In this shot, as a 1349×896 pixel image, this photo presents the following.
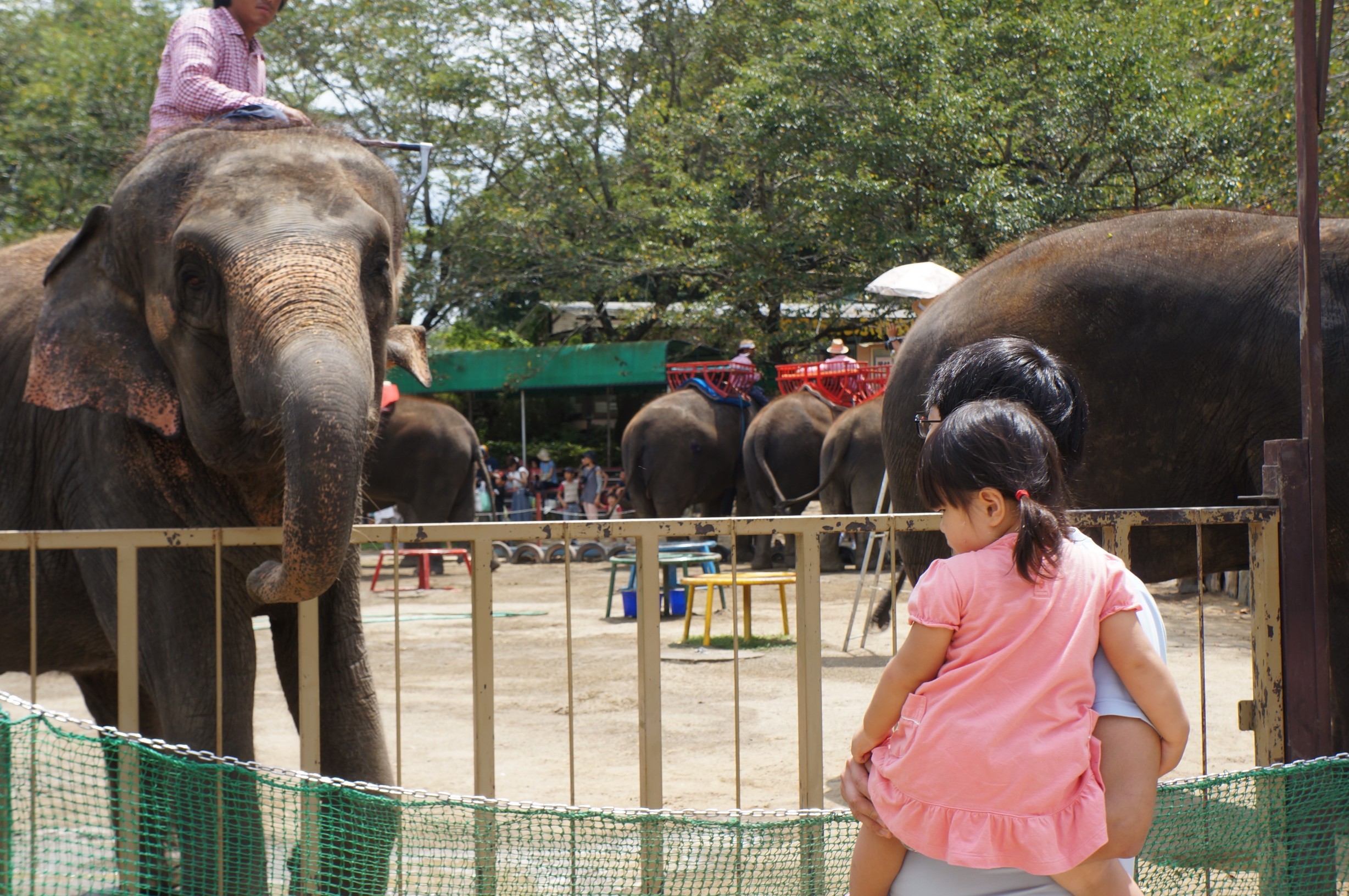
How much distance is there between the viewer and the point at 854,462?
13.9m

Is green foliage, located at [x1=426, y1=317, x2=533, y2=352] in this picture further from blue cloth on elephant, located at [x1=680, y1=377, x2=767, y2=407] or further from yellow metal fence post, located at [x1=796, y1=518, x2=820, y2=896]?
yellow metal fence post, located at [x1=796, y1=518, x2=820, y2=896]

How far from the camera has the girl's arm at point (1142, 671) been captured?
1794 millimetres

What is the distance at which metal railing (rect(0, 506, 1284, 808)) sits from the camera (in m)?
3.13

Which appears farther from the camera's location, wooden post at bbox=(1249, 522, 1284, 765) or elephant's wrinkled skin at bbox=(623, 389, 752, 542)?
elephant's wrinkled skin at bbox=(623, 389, 752, 542)

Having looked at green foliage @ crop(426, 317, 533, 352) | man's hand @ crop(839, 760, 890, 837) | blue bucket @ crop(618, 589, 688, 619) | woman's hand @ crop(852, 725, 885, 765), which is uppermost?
green foliage @ crop(426, 317, 533, 352)

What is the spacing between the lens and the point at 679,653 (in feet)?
30.3

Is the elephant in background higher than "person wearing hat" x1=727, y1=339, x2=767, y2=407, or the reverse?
"person wearing hat" x1=727, y1=339, x2=767, y2=407

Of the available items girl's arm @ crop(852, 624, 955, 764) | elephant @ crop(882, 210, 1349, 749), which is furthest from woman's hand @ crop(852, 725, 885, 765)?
elephant @ crop(882, 210, 1349, 749)

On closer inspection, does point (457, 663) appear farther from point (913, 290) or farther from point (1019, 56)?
point (1019, 56)

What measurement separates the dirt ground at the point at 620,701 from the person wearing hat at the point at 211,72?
2990 mm

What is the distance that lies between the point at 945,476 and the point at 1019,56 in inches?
689

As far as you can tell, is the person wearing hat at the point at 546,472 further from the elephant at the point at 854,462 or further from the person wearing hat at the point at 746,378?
the elephant at the point at 854,462

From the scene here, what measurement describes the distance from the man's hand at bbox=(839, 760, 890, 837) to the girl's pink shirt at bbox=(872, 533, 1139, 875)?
0.43 feet

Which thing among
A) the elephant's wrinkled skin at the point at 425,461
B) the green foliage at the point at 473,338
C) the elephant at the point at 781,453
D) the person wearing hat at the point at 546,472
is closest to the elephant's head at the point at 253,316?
the elephant at the point at 781,453
